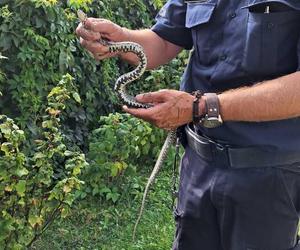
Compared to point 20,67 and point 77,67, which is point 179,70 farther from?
point 20,67

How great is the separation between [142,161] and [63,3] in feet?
4.60

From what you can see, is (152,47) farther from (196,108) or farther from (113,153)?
(113,153)

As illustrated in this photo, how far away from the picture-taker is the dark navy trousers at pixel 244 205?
2.40 metres

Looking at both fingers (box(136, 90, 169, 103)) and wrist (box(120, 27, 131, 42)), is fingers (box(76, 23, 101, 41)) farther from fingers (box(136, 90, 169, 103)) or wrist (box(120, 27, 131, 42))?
fingers (box(136, 90, 169, 103))

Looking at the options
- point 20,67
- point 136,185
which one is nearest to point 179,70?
point 136,185

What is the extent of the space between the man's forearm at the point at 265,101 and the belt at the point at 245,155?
224 mm

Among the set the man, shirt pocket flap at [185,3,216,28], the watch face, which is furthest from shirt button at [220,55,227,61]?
the watch face

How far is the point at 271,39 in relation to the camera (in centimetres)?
221

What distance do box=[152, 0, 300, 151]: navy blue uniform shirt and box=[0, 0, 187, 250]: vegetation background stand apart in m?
1.09

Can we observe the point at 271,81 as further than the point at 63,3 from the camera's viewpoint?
No

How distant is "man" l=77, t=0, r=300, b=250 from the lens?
2.18m

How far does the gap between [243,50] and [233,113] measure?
256mm

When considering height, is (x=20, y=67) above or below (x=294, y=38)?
below

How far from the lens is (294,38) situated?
87.1 inches
